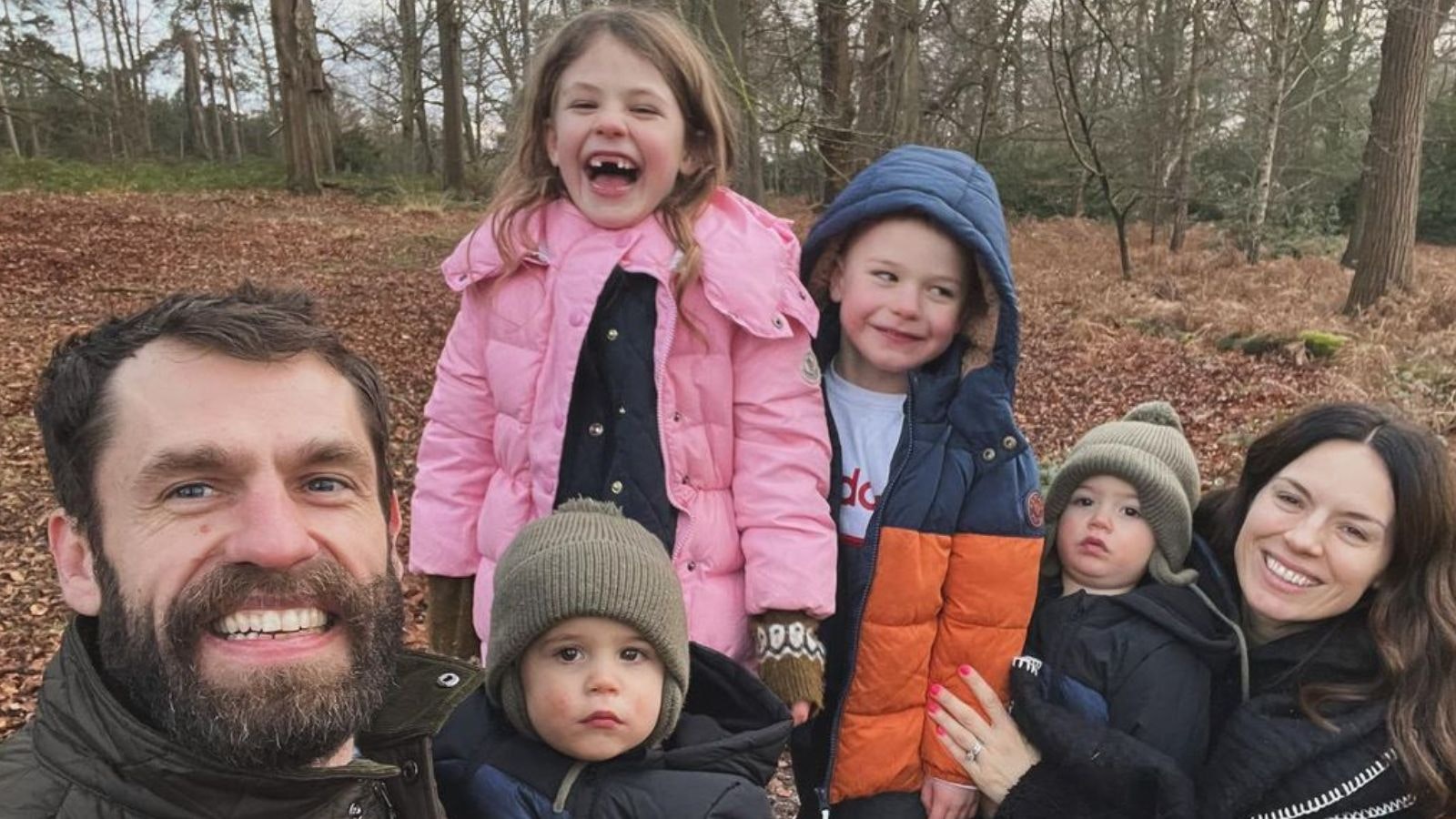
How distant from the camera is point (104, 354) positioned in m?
1.54

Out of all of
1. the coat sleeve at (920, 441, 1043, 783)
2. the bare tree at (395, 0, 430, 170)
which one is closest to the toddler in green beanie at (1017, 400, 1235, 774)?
the coat sleeve at (920, 441, 1043, 783)

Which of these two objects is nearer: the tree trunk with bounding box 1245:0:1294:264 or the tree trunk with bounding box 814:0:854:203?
the tree trunk with bounding box 814:0:854:203

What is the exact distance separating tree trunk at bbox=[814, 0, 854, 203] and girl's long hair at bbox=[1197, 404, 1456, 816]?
22.0 ft

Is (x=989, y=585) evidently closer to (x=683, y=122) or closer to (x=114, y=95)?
(x=683, y=122)

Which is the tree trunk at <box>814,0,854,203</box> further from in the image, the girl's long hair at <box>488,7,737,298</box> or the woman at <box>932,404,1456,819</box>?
the woman at <box>932,404,1456,819</box>

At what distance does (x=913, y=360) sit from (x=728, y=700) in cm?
92

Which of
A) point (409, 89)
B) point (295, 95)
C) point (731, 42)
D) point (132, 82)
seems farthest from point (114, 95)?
point (731, 42)

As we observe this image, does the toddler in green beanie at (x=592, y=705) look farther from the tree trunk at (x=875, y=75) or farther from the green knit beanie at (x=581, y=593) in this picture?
the tree trunk at (x=875, y=75)

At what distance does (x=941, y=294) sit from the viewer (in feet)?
7.63

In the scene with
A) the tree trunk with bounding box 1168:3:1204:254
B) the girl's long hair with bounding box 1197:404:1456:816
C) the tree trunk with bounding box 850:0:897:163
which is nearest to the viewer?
the girl's long hair with bounding box 1197:404:1456:816

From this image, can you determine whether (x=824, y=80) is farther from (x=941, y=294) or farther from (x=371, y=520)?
(x=371, y=520)

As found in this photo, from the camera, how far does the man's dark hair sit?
1.52m

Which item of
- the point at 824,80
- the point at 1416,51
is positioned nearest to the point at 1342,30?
the point at 1416,51

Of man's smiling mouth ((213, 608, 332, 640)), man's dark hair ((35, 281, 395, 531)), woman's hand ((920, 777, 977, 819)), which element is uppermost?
man's dark hair ((35, 281, 395, 531))
